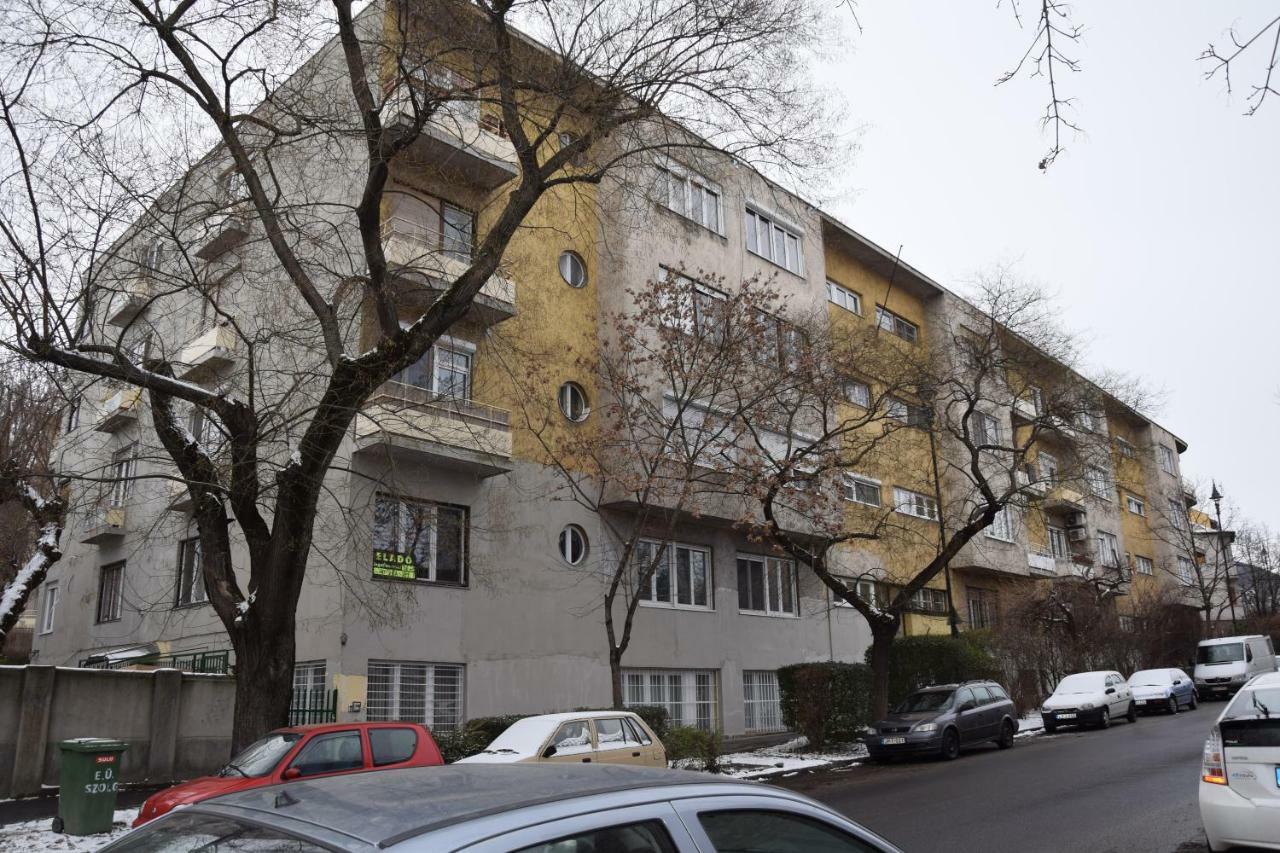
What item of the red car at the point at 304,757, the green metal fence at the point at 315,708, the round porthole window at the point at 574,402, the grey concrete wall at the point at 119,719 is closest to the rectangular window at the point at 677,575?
the round porthole window at the point at 574,402

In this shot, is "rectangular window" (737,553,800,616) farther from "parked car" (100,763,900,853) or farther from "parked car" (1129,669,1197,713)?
"parked car" (100,763,900,853)

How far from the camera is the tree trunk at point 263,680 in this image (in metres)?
12.1

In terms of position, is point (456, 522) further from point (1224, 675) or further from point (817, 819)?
point (1224, 675)

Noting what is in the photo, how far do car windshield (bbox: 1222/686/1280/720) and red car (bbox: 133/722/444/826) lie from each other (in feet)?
24.7

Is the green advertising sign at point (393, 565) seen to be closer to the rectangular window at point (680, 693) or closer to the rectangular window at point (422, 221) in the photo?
the rectangular window at point (422, 221)

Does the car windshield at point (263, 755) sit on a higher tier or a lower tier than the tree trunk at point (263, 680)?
lower

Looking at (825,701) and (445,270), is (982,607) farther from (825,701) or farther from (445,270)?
(445,270)

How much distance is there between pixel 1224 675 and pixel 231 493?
36056 mm

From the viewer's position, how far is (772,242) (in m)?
30.3

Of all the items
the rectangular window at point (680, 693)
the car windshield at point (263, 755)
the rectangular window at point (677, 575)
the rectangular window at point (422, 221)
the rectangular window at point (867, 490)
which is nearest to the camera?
the car windshield at point (263, 755)

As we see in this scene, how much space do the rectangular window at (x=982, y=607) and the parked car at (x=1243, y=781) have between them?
1202 inches

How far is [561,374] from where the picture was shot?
2294 cm

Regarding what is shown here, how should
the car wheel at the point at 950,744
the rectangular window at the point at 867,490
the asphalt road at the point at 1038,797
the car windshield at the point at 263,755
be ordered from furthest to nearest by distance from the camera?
the rectangular window at the point at 867,490 < the car wheel at the point at 950,744 < the car windshield at the point at 263,755 < the asphalt road at the point at 1038,797

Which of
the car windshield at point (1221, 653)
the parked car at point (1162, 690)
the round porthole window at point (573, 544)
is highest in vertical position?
the round porthole window at point (573, 544)
